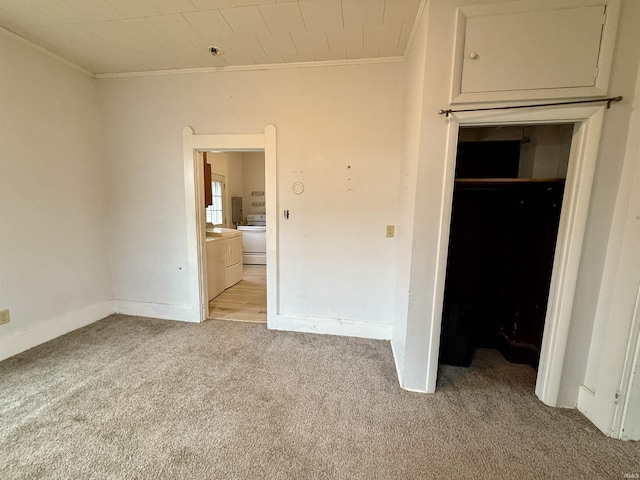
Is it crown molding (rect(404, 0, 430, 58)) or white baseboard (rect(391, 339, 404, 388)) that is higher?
crown molding (rect(404, 0, 430, 58))

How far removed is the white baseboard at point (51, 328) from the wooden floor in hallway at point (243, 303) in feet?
3.83

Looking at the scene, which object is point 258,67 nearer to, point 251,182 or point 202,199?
point 202,199

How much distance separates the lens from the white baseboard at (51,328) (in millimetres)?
2154

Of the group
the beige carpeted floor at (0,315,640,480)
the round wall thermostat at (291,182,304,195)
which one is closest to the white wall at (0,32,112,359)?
the beige carpeted floor at (0,315,640,480)

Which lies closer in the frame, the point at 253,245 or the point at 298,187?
the point at 298,187

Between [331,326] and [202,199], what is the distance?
1958 mm

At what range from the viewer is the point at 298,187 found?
256cm

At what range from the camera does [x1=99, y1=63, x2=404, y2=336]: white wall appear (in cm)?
241

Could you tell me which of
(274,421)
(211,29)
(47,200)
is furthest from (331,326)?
(47,200)

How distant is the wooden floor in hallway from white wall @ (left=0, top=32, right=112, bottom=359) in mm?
1257

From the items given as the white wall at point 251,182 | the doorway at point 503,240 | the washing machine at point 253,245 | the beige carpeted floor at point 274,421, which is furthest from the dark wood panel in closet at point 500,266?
the white wall at point 251,182

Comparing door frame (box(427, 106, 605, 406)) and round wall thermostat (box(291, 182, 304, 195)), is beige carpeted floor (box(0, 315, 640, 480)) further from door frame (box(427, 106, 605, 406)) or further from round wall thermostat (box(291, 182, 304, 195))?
round wall thermostat (box(291, 182, 304, 195))

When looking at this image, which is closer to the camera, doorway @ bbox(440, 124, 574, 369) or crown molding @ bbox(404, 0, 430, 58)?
crown molding @ bbox(404, 0, 430, 58)

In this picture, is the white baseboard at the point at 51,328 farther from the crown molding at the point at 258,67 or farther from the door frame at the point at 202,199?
the crown molding at the point at 258,67
